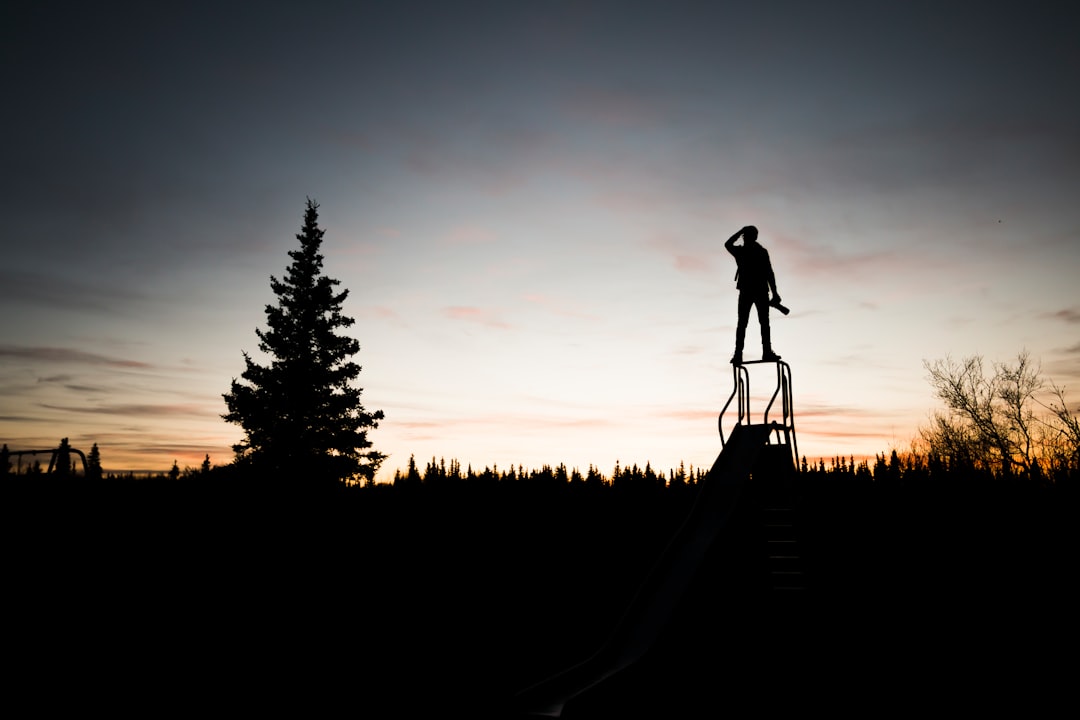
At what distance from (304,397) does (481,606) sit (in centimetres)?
2808

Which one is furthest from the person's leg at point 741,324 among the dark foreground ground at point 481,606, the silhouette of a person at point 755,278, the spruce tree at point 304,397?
the spruce tree at point 304,397

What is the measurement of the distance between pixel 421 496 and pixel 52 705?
10513mm

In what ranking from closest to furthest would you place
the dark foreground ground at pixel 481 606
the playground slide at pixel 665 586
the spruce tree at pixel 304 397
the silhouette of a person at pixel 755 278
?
the playground slide at pixel 665 586, the dark foreground ground at pixel 481 606, the silhouette of a person at pixel 755 278, the spruce tree at pixel 304 397

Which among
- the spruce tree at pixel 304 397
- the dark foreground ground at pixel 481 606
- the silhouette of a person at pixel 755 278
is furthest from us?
the spruce tree at pixel 304 397

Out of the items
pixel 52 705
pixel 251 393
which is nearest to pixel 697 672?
pixel 52 705

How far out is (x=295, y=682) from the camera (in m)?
12.5

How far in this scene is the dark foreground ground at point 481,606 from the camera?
433 inches

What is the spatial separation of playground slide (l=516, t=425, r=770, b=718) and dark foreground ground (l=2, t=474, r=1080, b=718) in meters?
0.26

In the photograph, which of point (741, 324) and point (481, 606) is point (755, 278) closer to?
point (741, 324)

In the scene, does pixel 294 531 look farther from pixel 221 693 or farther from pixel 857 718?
pixel 857 718

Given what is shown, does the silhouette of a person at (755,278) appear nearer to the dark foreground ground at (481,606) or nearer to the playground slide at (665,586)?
the playground slide at (665,586)

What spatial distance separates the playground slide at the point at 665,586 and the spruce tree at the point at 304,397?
32.5 metres

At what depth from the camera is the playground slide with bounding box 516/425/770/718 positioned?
780 cm

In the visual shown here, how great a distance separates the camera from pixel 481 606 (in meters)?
16.2
